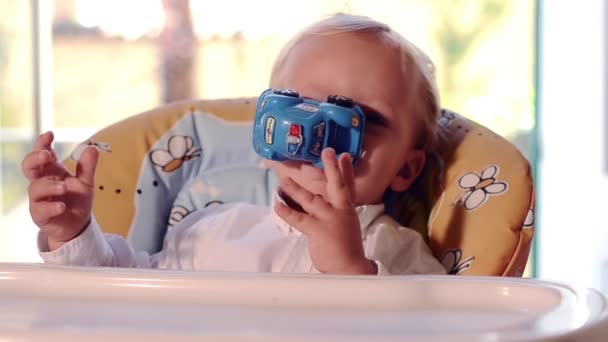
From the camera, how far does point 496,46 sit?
2350 millimetres

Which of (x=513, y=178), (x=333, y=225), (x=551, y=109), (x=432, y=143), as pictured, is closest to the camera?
(x=333, y=225)

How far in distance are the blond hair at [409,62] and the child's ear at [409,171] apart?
0.01 metres

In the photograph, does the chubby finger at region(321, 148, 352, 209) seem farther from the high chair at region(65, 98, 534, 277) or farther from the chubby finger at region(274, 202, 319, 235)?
the high chair at region(65, 98, 534, 277)

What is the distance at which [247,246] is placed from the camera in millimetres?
977

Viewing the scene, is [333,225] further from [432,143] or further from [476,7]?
[476,7]

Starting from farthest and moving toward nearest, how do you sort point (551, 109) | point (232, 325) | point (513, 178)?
point (551, 109)
point (513, 178)
point (232, 325)

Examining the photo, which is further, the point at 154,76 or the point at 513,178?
the point at 154,76

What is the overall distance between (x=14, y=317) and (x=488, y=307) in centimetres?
30

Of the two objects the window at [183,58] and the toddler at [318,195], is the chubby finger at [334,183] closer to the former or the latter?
the toddler at [318,195]

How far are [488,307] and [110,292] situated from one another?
249 mm

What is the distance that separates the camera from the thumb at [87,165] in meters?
0.76

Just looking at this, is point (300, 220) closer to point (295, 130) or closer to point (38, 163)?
point (295, 130)

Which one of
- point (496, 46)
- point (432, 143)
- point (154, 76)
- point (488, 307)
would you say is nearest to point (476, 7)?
point (496, 46)

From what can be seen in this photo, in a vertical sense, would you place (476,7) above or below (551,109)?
above
